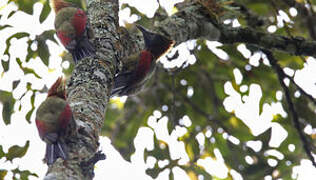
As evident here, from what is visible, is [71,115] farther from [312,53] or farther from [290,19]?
[290,19]

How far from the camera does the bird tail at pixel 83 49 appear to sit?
2705 millimetres

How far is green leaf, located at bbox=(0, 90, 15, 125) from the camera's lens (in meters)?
4.13

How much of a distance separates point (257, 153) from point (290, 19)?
1.30 metres

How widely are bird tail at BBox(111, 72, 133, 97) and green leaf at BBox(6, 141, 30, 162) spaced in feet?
2.77

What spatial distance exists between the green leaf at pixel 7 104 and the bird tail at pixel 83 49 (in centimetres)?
138

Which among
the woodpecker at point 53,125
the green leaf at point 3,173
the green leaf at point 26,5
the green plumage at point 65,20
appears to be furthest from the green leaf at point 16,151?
the woodpecker at point 53,125

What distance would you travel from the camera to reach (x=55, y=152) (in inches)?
81.0

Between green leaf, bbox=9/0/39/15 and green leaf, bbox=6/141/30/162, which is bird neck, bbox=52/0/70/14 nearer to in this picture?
green leaf, bbox=9/0/39/15

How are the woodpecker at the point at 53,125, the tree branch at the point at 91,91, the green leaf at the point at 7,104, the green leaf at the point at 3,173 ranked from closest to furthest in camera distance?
the tree branch at the point at 91,91 < the woodpecker at the point at 53,125 < the green leaf at the point at 3,173 < the green leaf at the point at 7,104

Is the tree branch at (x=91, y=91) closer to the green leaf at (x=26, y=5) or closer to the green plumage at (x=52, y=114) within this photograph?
the green plumage at (x=52, y=114)

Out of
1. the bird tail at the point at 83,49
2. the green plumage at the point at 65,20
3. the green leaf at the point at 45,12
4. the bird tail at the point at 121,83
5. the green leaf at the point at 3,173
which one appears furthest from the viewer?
the green leaf at the point at 45,12

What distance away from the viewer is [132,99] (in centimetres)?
539

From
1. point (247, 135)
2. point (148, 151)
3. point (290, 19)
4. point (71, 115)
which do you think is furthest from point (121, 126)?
point (71, 115)

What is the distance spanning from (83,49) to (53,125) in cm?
79
